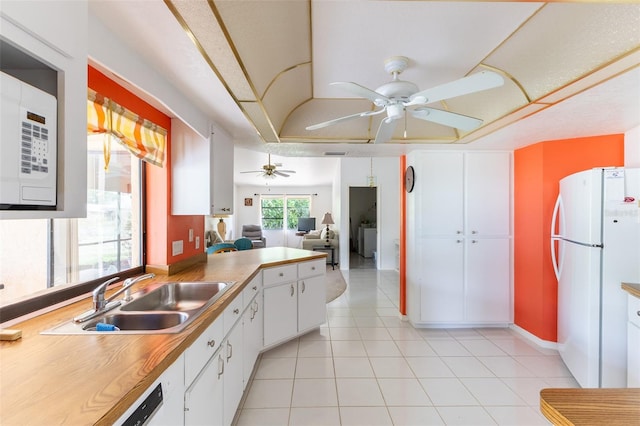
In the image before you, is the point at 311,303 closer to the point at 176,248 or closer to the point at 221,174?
the point at 176,248

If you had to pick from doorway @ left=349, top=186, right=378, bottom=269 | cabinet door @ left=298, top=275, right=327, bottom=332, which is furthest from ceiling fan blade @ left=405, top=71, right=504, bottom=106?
doorway @ left=349, top=186, right=378, bottom=269

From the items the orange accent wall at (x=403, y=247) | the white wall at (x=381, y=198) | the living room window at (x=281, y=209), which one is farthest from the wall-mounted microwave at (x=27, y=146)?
the living room window at (x=281, y=209)

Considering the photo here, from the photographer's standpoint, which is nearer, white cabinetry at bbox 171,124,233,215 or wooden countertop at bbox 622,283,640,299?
wooden countertop at bbox 622,283,640,299

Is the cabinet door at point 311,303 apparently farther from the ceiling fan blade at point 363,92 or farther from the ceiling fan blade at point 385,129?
the ceiling fan blade at point 363,92

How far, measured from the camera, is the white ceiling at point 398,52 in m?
1.23

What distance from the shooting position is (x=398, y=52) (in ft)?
5.69

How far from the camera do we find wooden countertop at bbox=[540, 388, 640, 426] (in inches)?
29.1

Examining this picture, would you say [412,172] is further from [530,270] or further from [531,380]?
[531,380]

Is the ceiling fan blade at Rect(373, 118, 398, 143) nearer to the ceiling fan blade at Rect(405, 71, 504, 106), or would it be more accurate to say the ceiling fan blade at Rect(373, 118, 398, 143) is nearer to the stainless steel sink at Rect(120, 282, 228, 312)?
the ceiling fan blade at Rect(405, 71, 504, 106)

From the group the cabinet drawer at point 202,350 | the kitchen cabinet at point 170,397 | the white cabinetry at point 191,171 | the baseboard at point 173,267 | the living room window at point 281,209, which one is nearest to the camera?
the kitchen cabinet at point 170,397

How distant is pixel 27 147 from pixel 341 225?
6.00 metres

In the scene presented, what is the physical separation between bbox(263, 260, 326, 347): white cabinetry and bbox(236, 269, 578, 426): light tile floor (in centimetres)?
19

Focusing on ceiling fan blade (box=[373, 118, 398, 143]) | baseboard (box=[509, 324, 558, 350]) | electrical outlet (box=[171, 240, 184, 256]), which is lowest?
baseboard (box=[509, 324, 558, 350])

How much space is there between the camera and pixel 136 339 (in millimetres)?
1059
